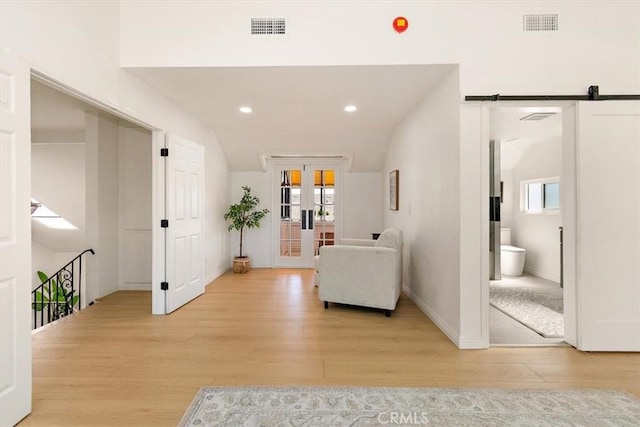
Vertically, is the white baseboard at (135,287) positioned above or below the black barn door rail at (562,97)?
below

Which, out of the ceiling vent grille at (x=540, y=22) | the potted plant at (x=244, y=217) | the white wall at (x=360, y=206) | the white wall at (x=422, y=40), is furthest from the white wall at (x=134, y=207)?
the ceiling vent grille at (x=540, y=22)

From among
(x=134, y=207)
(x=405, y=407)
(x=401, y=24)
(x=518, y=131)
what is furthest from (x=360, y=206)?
(x=405, y=407)

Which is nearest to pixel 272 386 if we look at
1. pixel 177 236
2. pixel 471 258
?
pixel 471 258

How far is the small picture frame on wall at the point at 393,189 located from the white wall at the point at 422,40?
7.51ft

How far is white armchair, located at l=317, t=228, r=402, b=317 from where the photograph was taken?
3.65 metres

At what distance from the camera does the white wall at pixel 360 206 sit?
665cm

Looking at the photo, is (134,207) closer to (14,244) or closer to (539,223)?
(14,244)

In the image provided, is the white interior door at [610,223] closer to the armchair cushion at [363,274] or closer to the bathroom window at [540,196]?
the armchair cushion at [363,274]

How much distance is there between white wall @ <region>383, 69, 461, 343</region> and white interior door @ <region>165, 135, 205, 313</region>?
111 inches

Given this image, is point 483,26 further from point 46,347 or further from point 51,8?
point 46,347

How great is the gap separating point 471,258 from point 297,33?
2.48 meters

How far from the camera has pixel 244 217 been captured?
6.22 metres

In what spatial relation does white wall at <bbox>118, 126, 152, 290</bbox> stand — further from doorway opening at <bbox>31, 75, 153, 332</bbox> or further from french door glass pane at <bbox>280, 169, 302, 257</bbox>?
french door glass pane at <bbox>280, 169, 302, 257</bbox>

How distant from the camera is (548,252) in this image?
5457mm
